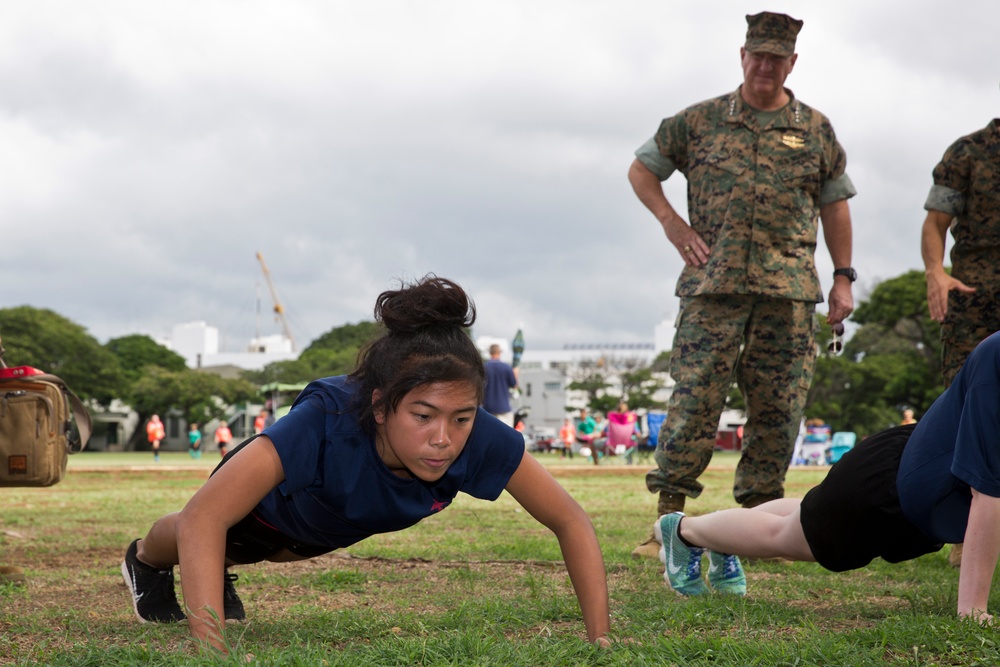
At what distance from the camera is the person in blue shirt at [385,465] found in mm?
2916

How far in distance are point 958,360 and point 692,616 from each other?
2722mm

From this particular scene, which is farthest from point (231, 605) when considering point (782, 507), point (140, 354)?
point (140, 354)

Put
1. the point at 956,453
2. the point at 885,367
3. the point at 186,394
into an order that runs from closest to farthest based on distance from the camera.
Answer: the point at 956,453 → the point at 885,367 → the point at 186,394

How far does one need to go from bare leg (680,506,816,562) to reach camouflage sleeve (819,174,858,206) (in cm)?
228

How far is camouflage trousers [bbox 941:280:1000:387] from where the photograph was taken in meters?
5.39

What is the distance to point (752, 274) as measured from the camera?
5.36m

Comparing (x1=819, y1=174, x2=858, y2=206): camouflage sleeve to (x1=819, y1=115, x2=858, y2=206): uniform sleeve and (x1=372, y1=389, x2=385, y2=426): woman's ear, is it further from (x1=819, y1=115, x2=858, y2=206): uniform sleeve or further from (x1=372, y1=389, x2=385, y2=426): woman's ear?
(x1=372, y1=389, x2=385, y2=426): woman's ear

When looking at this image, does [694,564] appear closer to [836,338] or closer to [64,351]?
[836,338]

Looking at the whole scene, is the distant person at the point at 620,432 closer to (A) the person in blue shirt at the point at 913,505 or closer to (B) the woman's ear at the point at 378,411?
(A) the person in blue shirt at the point at 913,505

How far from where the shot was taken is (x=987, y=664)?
266 cm

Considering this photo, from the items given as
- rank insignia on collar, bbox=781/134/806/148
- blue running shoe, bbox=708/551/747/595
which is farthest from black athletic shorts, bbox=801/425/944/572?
rank insignia on collar, bbox=781/134/806/148

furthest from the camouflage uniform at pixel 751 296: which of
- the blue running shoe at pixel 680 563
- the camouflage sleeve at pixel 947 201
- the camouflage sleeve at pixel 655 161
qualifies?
the blue running shoe at pixel 680 563

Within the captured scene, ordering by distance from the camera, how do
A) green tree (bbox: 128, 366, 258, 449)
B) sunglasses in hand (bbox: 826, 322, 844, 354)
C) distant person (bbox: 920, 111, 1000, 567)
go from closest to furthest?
1. distant person (bbox: 920, 111, 1000, 567)
2. sunglasses in hand (bbox: 826, 322, 844, 354)
3. green tree (bbox: 128, 366, 258, 449)

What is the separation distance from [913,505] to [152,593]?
2.54 m
